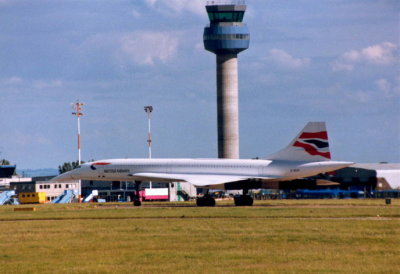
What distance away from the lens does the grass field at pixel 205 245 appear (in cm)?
2938

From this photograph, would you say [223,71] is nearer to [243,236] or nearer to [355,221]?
[355,221]

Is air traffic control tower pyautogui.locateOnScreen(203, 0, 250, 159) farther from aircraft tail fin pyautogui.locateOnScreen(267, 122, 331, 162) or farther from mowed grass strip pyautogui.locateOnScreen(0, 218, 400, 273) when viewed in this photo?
mowed grass strip pyautogui.locateOnScreen(0, 218, 400, 273)

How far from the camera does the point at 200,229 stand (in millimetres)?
43969

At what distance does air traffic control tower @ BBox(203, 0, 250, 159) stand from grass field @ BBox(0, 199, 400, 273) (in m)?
100

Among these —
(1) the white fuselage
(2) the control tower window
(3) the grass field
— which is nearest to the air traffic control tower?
(2) the control tower window

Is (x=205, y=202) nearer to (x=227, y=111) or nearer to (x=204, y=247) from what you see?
(x=204, y=247)

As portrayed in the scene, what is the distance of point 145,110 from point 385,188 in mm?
41272

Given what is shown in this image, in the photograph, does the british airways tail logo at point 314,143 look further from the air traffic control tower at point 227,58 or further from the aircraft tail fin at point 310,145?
the air traffic control tower at point 227,58

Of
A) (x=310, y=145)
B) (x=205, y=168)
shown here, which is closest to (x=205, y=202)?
(x=205, y=168)

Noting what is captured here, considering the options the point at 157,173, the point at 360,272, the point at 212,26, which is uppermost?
the point at 212,26

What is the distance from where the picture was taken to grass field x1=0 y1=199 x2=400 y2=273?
1156 inches

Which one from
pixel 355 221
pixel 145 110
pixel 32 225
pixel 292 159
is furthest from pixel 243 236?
pixel 145 110

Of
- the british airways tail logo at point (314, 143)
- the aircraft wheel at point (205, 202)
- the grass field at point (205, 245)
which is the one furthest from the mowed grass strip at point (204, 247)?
the british airways tail logo at point (314, 143)

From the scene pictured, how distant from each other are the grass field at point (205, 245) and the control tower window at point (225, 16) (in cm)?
11004
